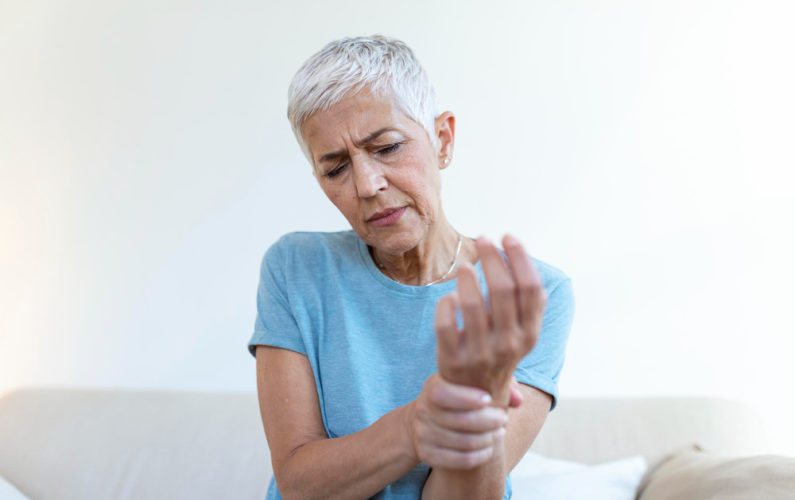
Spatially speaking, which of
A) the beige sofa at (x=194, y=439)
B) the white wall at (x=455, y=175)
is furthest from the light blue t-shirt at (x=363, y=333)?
the white wall at (x=455, y=175)

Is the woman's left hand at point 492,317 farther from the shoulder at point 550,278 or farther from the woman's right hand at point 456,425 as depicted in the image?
the shoulder at point 550,278

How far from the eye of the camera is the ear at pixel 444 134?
131 cm

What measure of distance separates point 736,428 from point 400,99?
1366 mm

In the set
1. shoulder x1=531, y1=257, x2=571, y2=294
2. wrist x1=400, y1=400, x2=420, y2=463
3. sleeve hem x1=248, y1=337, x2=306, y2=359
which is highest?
shoulder x1=531, y1=257, x2=571, y2=294

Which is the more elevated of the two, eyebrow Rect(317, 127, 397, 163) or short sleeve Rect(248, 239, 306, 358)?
eyebrow Rect(317, 127, 397, 163)

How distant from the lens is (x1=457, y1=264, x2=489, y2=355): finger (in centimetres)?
73

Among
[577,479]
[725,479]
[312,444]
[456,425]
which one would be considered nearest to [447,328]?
[456,425]

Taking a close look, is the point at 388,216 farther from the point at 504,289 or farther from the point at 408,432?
the point at 504,289

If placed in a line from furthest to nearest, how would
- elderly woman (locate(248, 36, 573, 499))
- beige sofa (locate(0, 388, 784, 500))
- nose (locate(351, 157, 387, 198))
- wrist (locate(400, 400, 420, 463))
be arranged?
beige sofa (locate(0, 388, 784, 500)) < nose (locate(351, 157, 387, 198)) < elderly woman (locate(248, 36, 573, 499)) < wrist (locate(400, 400, 420, 463))

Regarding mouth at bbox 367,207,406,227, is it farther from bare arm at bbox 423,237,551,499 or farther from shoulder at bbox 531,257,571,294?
bare arm at bbox 423,237,551,499

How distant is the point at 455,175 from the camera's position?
231 centimetres

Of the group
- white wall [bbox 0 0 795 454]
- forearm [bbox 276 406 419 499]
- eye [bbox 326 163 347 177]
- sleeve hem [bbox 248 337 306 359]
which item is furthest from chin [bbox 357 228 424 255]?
white wall [bbox 0 0 795 454]

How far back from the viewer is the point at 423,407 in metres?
0.88

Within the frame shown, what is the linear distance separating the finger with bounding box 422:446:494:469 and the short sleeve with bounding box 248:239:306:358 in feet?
1.50
